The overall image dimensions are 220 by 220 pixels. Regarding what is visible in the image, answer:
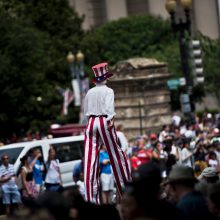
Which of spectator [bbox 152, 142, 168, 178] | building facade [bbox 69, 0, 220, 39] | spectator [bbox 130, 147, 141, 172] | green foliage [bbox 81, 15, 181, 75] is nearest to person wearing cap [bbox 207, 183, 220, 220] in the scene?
spectator [bbox 152, 142, 168, 178]

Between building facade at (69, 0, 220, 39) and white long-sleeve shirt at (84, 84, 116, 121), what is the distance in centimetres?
7223

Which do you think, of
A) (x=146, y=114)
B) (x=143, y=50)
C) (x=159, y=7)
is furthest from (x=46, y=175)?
(x=159, y=7)

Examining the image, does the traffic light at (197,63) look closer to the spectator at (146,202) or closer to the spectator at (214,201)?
the spectator at (214,201)

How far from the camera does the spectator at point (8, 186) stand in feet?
72.6

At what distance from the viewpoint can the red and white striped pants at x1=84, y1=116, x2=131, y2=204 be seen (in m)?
15.2

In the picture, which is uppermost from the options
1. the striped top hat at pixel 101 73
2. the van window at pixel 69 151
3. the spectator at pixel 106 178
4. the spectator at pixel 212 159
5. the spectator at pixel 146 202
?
the striped top hat at pixel 101 73

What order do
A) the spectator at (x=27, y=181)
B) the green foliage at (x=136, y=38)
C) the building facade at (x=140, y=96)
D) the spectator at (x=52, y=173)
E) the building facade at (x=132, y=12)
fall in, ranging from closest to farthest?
the spectator at (x=27, y=181) → the spectator at (x=52, y=173) → the building facade at (x=140, y=96) → the green foliage at (x=136, y=38) → the building facade at (x=132, y=12)

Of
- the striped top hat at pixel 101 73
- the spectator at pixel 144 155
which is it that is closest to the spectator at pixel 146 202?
the striped top hat at pixel 101 73

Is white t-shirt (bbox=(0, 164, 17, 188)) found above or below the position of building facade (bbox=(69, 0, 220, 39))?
below

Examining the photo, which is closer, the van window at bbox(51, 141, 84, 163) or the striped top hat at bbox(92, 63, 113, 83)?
the striped top hat at bbox(92, 63, 113, 83)

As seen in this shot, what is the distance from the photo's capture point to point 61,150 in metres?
27.8

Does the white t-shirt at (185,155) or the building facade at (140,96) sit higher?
the building facade at (140,96)

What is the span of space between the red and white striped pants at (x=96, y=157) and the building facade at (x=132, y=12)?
72.3m

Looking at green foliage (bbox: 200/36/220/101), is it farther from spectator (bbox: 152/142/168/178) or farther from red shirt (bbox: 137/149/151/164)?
red shirt (bbox: 137/149/151/164)
